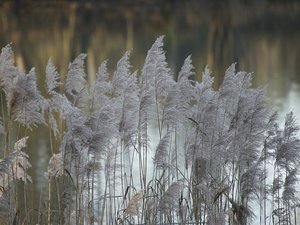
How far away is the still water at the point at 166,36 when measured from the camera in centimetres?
2311

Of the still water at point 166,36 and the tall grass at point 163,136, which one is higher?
the still water at point 166,36

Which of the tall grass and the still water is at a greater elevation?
the still water

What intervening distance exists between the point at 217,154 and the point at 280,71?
1874 centimetres

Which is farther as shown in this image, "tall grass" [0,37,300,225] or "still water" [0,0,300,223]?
"still water" [0,0,300,223]

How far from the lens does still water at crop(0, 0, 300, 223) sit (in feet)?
75.8

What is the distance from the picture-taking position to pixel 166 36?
37.6 m

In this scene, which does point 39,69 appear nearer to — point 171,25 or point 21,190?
point 21,190

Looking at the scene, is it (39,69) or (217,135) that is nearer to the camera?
(217,135)

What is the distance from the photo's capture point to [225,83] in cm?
681

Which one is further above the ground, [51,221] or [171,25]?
[171,25]

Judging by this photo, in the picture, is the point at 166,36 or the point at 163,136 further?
the point at 166,36

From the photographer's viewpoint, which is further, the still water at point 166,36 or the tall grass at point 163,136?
the still water at point 166,36

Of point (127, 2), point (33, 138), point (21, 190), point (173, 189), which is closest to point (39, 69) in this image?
point (33, 138)

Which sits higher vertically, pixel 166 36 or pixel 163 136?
pixel 166 36
